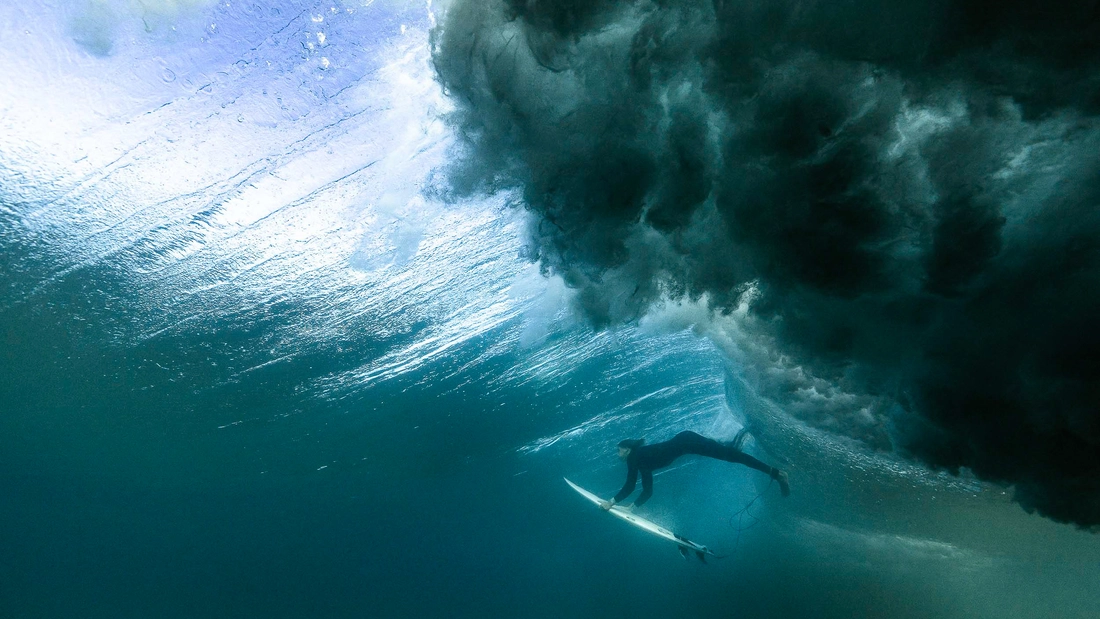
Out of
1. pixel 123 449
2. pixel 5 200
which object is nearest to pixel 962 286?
pixel 5 200

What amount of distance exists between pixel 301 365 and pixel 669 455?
404 inches

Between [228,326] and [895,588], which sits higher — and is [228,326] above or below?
above

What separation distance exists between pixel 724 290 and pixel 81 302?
12.1m

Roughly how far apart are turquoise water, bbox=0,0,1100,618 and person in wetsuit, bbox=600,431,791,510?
1014 mm

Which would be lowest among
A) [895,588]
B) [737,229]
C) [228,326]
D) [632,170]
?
[895,588]

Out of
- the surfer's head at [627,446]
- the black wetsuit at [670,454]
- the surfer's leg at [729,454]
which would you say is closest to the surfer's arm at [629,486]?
the black wetsuit at [670,454]

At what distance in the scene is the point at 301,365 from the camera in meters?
13.3

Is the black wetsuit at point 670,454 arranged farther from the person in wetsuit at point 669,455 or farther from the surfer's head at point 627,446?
the surfer's head at point 627,446

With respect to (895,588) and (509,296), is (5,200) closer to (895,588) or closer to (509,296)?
(509,296)

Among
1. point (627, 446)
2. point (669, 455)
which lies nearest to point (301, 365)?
point (627, 446)

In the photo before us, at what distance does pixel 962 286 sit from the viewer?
4422 millimetres

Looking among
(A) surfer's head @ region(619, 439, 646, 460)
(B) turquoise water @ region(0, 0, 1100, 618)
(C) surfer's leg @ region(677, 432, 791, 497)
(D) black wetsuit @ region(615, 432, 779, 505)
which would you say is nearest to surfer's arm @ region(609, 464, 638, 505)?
(D) black wetsuit @ region(615, 432, 779, 505)

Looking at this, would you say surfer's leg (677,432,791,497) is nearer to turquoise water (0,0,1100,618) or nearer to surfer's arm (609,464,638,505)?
turquoise water (0,0,1100,618)

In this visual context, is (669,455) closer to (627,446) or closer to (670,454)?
(670,454)
